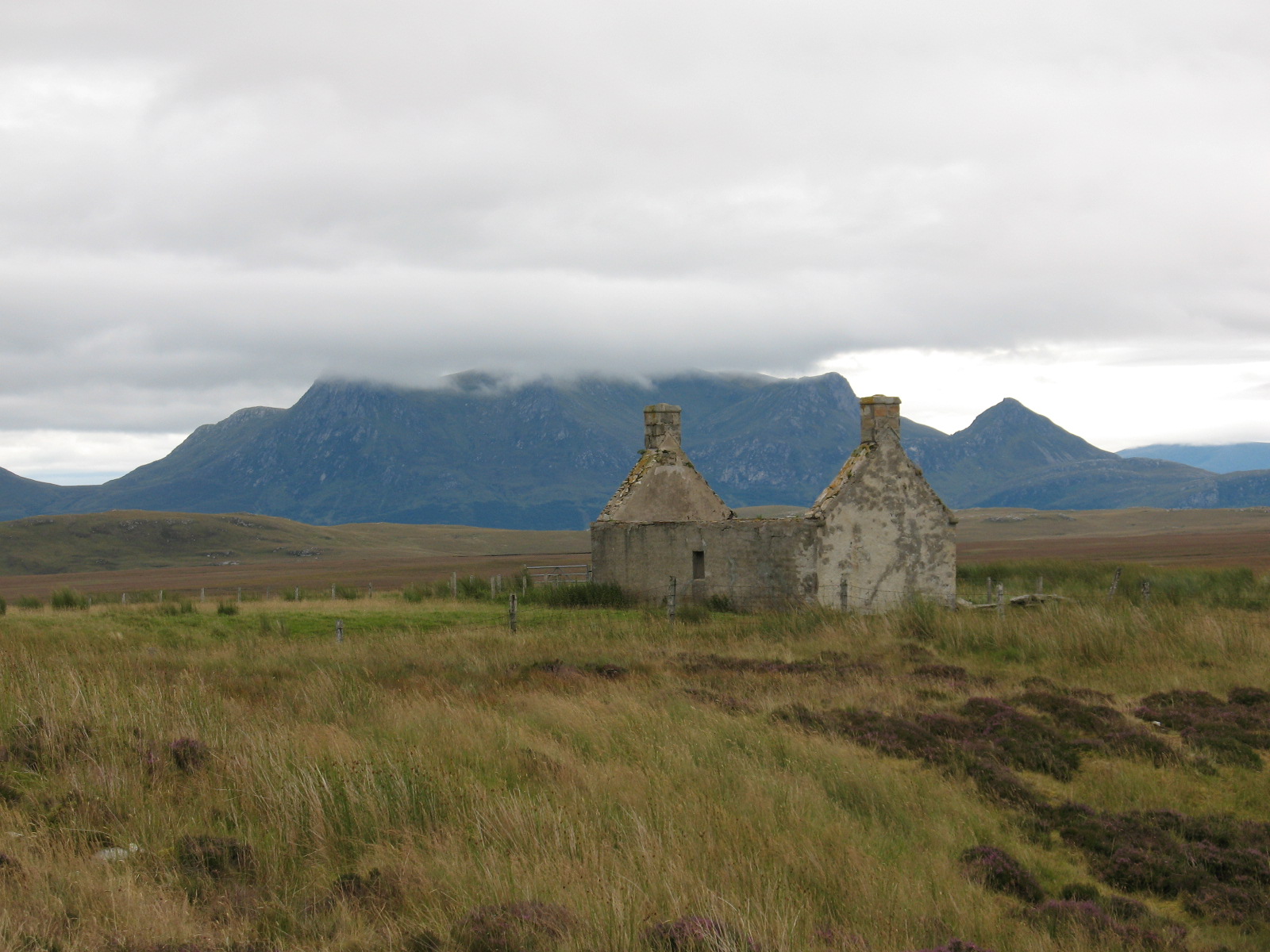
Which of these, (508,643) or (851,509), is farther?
(851,509)

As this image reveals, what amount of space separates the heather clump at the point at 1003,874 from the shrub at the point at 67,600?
29692 millimetres

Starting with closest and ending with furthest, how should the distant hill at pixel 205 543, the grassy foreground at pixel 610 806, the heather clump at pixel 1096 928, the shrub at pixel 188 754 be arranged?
the grassy foreground at pixel 610 806, the heather clump at pixel 1096 928, the shrub at pixel 188 754, the distant hill at pixel 205 543

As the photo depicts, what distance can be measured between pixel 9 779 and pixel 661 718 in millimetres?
5812

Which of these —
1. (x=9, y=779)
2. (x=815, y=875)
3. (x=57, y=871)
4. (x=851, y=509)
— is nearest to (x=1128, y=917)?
(x=815, y=875)

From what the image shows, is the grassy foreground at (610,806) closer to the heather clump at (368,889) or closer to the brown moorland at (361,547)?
the heather clump at (368,889)

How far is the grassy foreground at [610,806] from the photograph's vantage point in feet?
18.8

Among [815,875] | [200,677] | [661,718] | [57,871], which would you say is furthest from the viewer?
[200,677]

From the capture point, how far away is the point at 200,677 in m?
12.3

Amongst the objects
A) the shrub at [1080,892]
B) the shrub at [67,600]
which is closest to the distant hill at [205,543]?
the shrub at [67,600]

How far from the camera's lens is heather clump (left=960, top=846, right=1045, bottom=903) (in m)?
7.10

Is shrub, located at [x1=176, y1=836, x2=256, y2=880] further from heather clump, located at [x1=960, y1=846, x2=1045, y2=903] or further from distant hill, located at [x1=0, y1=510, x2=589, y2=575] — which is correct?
distant hill, located at [x1=0, y1=510, x2=589, y2=575]

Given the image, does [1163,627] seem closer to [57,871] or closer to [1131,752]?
[1131,752]

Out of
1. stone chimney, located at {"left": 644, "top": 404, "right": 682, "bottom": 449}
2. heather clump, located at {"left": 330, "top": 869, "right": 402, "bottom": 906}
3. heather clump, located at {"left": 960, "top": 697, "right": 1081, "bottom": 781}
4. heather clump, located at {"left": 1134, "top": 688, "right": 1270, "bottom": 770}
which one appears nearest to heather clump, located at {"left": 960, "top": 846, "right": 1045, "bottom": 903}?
heather clump, located at {"left": 960, "top": 697, "right": 1081, "bottom": 781}

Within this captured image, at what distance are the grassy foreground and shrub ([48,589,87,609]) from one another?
1809 centimetres
